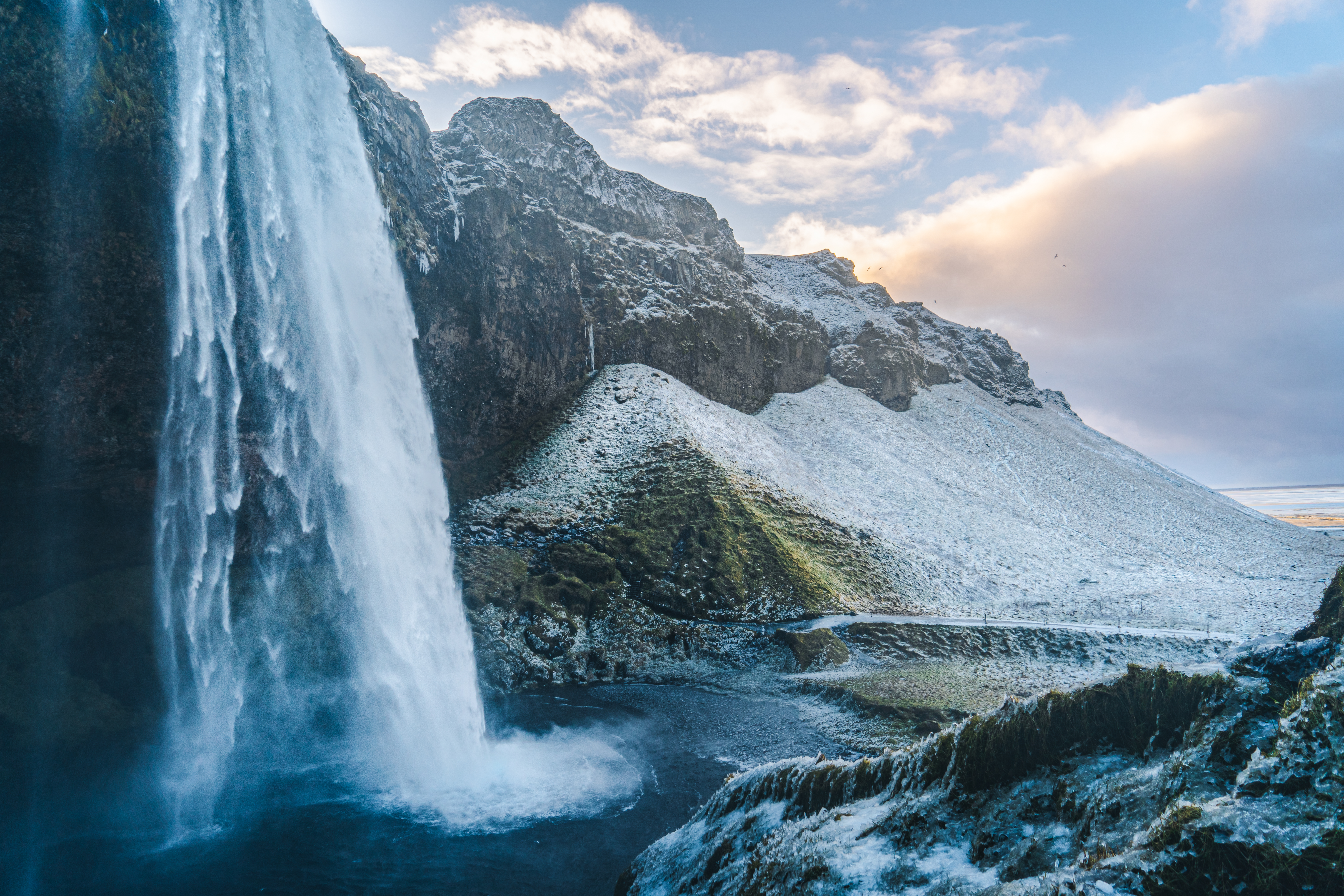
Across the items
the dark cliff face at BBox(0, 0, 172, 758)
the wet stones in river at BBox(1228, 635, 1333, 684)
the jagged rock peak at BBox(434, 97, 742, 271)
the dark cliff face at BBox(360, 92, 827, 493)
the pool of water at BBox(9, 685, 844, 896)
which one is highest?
the jagged rock peak at BBox(434, 97, 742, 271)

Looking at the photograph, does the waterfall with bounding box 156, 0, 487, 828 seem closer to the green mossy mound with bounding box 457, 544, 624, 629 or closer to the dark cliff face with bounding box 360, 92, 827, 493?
the green mossy mound with bounding box 457, 544, 624, 629

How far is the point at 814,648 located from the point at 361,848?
16.4 m

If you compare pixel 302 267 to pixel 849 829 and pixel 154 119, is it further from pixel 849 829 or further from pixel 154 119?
pixel 849 829

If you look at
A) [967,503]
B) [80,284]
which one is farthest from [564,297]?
[967,503]

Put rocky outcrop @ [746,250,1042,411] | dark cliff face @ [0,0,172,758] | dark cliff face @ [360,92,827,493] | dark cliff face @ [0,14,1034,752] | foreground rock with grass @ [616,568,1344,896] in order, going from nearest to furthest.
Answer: foreground rock with grass @ [616,568,1344,896] → dark cliff face @ [0,0,172,758] → dark cliff face @ [0,14,1034,752] → dark cliff face @ [360,92,827,493] → rocky outcrop @ [746,250,1042,411]

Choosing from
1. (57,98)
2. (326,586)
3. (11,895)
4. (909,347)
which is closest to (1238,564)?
(909,347)

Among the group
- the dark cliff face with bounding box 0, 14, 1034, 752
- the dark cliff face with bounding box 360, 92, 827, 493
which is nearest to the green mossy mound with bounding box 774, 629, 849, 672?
the dark cliff face with bounding box 0, 14, 1034, 752

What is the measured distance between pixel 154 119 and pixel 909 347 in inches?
2772

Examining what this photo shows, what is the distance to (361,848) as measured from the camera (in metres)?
10.6

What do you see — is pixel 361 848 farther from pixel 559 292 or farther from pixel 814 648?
pixel 559 292

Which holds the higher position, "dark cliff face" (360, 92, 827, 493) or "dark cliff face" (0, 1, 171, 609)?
"dark cliff face" (360, 92, 827, 493)

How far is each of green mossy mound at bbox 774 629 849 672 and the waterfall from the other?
11.5 m

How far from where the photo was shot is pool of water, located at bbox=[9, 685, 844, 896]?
31.7ft

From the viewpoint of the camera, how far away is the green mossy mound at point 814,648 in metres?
22.3
